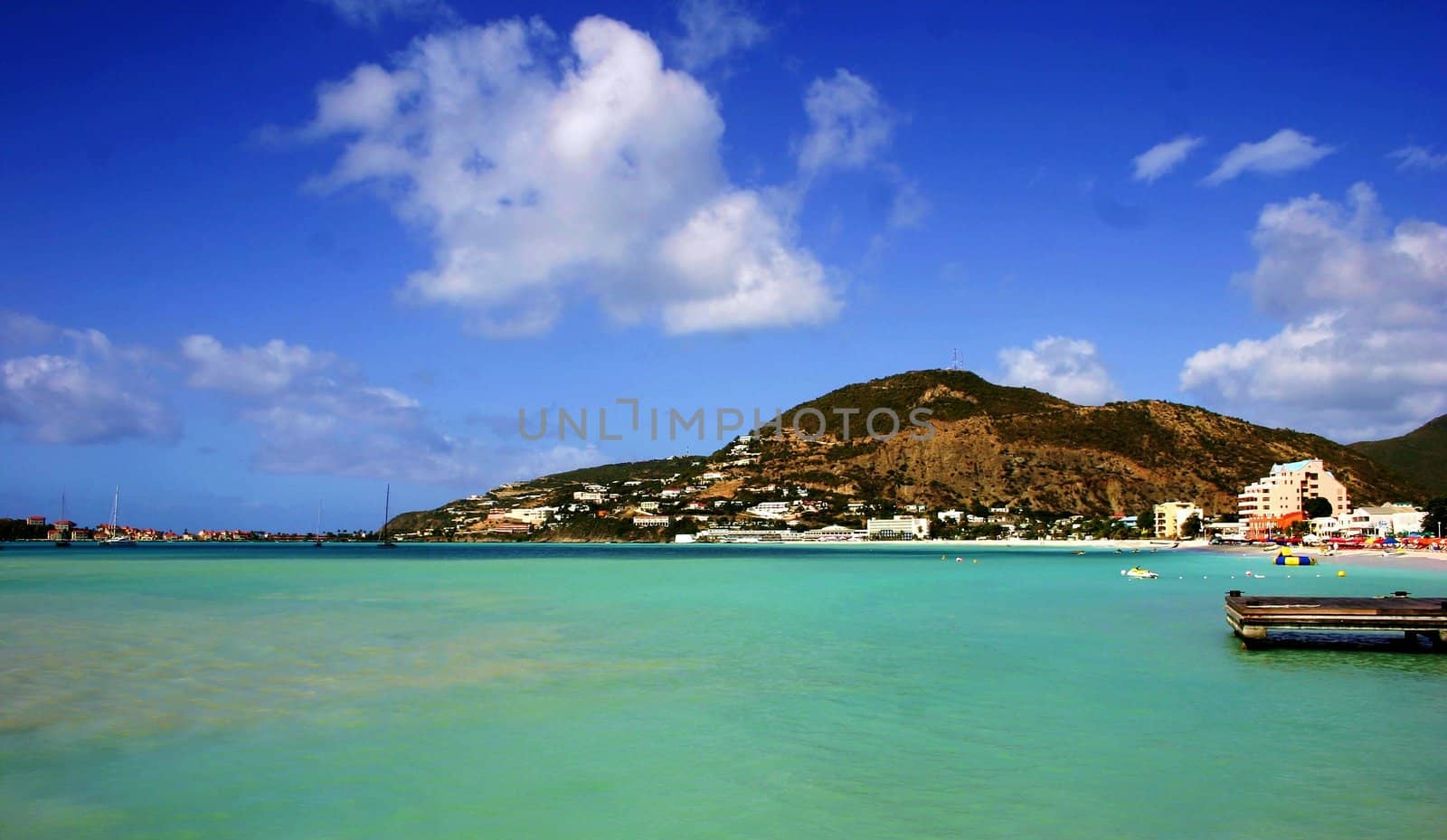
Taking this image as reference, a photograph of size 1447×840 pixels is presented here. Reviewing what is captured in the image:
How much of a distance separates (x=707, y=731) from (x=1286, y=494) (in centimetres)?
13849

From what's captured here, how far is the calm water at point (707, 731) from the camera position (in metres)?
8.78

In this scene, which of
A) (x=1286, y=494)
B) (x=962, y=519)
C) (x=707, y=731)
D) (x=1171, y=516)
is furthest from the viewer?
(x=962, y=519)

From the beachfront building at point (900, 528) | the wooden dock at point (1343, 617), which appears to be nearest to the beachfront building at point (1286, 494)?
the beachfront building at point (900, 528)

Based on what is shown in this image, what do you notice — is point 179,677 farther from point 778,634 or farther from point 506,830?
point 778,634

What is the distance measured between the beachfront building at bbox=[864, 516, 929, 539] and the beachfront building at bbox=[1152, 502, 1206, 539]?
3296 cm

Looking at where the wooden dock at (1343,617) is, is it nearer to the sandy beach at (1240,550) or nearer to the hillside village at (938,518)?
the sandy beach at (1240,550)

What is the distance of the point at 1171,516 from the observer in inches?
5074

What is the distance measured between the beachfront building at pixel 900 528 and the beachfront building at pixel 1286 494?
44719 millimetres

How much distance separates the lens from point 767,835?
8250 millimetres

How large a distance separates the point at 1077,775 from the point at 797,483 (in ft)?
548

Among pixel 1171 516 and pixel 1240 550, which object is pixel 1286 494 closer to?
pixel 1171 516

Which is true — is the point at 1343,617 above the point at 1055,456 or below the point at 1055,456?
below

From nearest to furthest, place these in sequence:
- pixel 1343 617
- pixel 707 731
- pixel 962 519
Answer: pixel 707 731 → pixel 1343 617 → pixel 962 519

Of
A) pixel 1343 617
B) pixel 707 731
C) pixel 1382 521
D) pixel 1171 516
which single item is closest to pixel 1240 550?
pixel 1382 521
